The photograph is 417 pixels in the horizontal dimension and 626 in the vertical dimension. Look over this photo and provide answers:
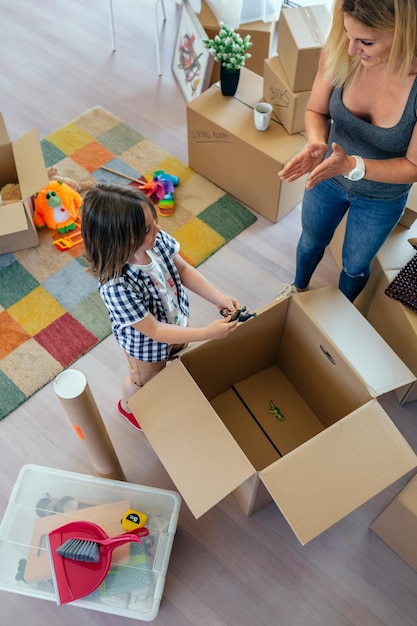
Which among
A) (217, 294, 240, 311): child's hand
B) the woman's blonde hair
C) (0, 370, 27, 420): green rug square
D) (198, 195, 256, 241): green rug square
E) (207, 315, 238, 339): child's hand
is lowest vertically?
(0, 370, 27, 420): green rug square

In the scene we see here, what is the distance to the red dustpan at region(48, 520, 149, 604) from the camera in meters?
1.32

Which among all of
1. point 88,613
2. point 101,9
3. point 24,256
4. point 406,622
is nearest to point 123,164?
point 24,256

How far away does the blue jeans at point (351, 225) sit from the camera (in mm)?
1446

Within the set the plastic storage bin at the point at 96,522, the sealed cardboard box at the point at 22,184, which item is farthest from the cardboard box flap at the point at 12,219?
the plastic storage bin at the point at 96,522

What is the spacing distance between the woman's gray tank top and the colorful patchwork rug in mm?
817

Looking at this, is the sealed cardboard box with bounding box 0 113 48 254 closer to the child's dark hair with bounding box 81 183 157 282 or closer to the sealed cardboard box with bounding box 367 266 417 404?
the child's dark hair with bounding box 81 183 157 282

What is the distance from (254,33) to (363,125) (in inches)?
53.6

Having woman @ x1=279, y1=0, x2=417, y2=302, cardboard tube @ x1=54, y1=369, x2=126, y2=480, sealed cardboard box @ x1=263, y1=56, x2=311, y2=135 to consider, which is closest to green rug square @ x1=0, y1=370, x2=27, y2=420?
cardboard tube @ x1=54, y1=369, x2=126, y2=480

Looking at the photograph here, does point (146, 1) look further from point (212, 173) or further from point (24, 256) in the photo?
point (24, 256)

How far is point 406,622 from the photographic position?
4.70ft

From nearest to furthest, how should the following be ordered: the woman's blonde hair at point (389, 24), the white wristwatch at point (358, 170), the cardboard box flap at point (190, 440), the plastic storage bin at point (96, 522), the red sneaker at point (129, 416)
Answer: the woman's blonde hair at point (389, 24), the cardboard box flap at point (190, 440), the white wristwatch at point (358, 170), the plastic storage bin at point (96, 522), the red sneaker at point (129, 416)

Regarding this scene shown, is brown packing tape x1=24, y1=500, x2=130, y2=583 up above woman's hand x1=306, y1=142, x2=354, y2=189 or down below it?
below

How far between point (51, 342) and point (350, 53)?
4.22 feet

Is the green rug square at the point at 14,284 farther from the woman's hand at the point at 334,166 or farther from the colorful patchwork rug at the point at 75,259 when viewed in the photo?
the woman's hand at the point at 334,166
